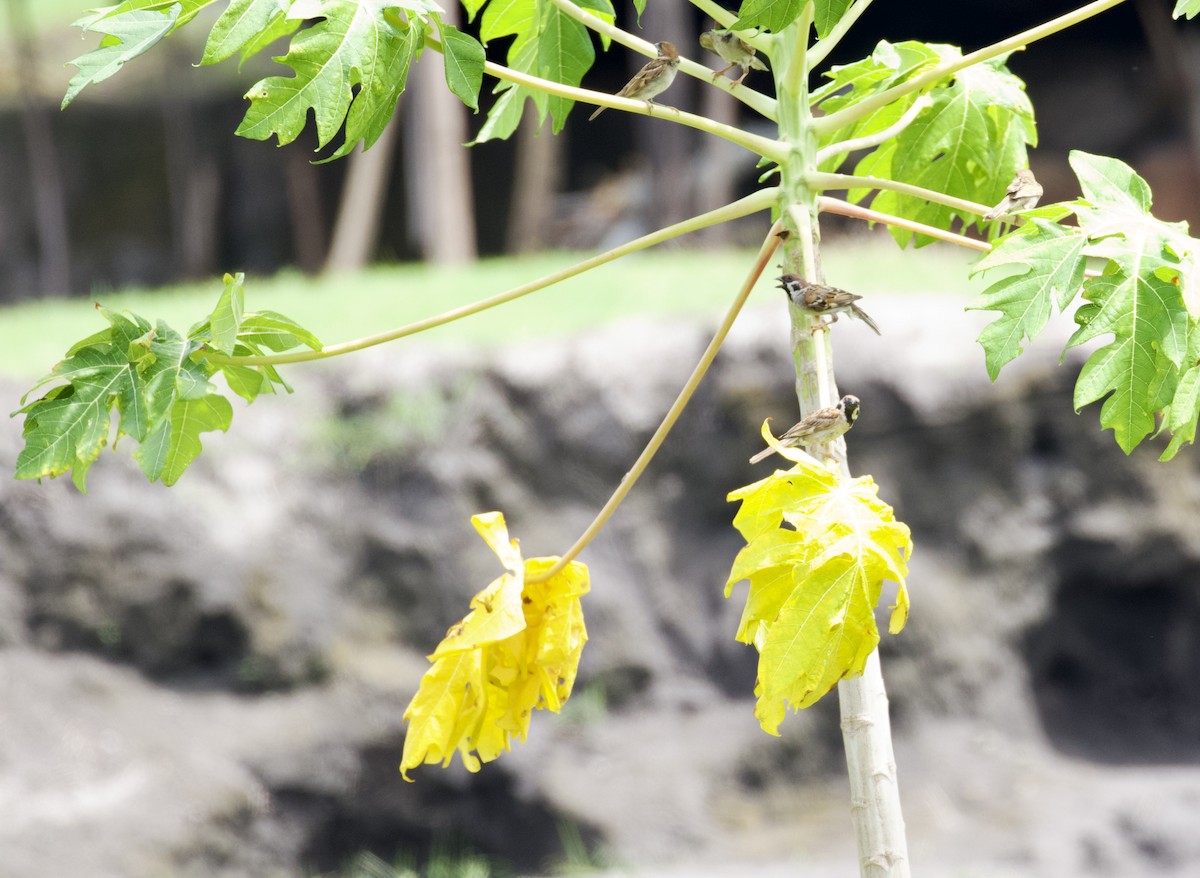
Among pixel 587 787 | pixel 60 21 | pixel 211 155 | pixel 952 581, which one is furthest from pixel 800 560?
pixel 60 21

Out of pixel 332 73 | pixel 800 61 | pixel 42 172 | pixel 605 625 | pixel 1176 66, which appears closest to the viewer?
pixel 332 73

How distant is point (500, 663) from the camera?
1416 millimetres

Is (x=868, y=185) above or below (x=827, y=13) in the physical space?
below

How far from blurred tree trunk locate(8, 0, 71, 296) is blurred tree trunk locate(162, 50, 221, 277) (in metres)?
0.92

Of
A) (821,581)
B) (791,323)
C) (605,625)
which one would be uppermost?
(791,323)

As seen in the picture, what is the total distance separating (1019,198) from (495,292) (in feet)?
15.8

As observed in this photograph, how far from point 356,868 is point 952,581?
252 centimetres

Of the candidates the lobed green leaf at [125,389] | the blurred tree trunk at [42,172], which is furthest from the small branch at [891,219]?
the blurred tree trunk at [42,172]

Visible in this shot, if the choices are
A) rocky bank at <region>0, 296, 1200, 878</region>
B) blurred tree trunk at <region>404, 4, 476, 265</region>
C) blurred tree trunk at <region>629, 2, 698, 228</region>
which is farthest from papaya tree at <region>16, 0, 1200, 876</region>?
blurred tree trunk at <region>629, 2, 698, 228</region>

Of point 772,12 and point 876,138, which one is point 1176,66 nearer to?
point 876,138

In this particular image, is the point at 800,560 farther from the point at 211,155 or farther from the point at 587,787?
the point at 211,155

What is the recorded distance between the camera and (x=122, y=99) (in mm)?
10672

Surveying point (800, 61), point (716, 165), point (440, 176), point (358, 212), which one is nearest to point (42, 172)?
point (358, 212)

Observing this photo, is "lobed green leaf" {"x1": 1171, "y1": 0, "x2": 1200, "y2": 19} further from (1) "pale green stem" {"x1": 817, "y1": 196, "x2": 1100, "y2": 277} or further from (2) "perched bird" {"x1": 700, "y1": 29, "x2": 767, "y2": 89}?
(2) "perched bird" {"x1": 700, "y1": 29, "x2": 767, "y2": 89}
